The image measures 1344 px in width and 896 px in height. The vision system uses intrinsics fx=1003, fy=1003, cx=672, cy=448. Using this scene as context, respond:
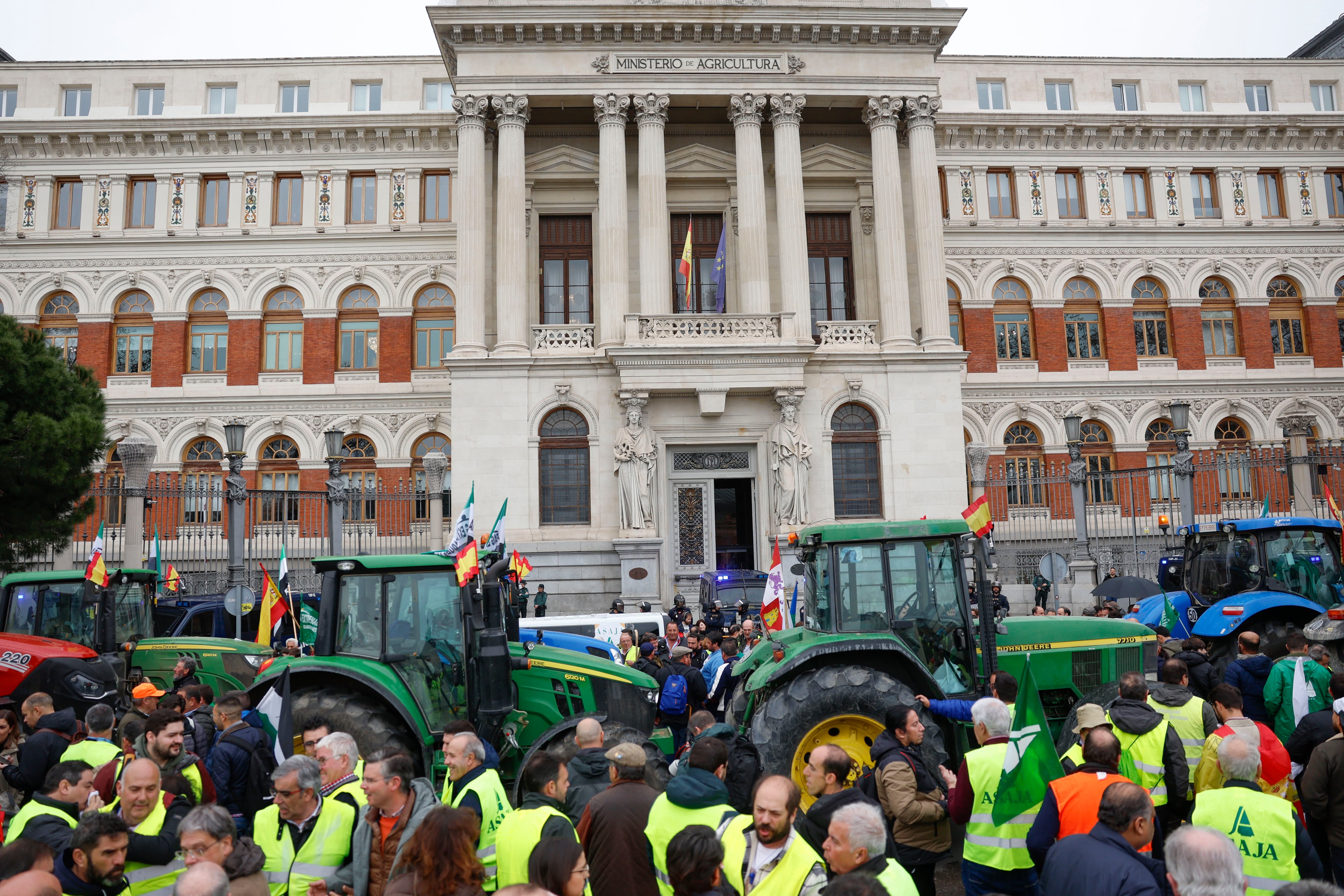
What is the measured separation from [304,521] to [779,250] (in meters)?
17.1

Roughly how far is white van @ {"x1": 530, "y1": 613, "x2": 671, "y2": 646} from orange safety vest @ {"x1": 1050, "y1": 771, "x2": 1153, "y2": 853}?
11992 mm

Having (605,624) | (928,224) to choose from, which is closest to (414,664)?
(605,624)

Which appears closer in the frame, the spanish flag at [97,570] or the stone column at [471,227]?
the spanish flag at [97,570]

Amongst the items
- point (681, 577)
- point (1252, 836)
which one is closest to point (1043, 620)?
point (1252, 836)

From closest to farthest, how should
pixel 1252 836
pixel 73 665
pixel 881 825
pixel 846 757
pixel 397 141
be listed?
1. pixel 881 825
2. pixel 1252 836
3. pixel 846 757
4. pixel 73 665
5. pixel 397 141

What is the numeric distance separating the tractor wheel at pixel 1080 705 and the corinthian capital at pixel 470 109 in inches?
931

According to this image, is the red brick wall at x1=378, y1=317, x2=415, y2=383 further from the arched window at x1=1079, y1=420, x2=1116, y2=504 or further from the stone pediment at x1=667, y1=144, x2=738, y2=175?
the arched window at x1=1079, y1=420, x2=1116, y2=504

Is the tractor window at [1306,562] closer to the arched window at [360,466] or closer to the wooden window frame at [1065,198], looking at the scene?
the wooden window frame at [1065,198]

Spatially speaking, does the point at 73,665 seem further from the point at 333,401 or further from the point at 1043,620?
the point at 333,401

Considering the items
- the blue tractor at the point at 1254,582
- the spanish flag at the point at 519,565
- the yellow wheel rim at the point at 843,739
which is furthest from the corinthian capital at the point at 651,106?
the yellow wheel rim at the point at 843,739

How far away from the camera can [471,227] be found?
91.6 ft

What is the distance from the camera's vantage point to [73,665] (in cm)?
1141

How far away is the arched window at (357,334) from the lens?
34094mm

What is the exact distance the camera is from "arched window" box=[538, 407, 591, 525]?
2742cm
